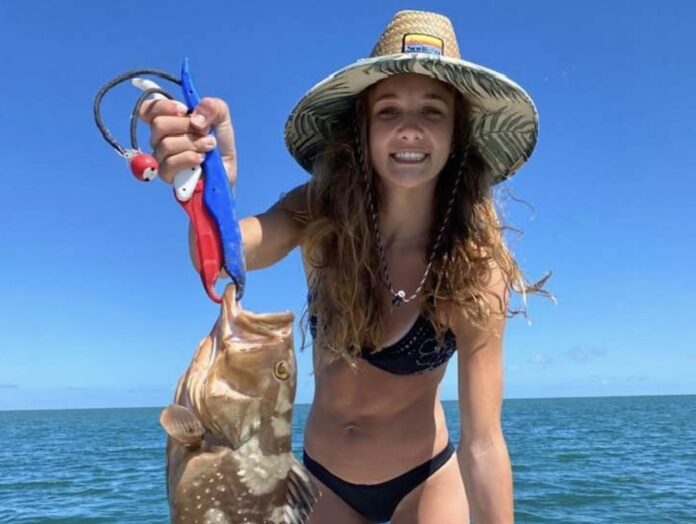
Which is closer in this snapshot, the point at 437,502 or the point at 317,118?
the point at 317,118

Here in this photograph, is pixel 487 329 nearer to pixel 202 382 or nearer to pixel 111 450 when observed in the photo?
pixel 202 382

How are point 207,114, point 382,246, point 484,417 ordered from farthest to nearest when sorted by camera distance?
point 382,246
point 484,417
point 207,114

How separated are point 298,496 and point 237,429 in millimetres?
320

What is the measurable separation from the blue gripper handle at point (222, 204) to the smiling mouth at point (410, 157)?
1.10 meters

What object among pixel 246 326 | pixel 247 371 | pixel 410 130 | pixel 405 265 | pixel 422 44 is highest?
pixel 422 44

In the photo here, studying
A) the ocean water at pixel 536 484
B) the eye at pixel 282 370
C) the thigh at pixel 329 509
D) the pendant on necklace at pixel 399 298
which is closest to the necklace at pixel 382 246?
the pendant on necklace at pixel 399 298

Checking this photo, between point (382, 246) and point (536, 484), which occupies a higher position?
point (382, 246)

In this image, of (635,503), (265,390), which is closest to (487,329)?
(265,390)

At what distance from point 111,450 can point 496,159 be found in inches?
1214

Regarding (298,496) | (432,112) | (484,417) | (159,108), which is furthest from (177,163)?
(484,417)

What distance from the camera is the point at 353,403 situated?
385 cm

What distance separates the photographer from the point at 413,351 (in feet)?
12.2

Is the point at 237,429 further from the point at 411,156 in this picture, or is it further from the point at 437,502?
the point at 437,502

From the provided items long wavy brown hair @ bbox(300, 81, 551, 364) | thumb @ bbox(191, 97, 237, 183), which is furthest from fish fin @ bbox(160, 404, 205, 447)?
long wavy brown hair @ bbox(300, 81, 551, 364)
